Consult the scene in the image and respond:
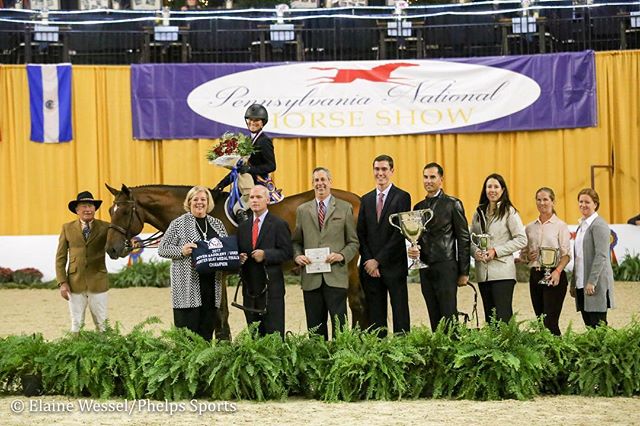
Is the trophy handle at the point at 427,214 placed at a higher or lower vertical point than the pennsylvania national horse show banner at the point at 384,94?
lower

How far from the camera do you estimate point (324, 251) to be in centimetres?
820

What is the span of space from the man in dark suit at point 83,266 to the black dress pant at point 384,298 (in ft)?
7.31

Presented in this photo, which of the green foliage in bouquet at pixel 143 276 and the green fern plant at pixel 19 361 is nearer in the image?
the green fern plant at pixel 19 361

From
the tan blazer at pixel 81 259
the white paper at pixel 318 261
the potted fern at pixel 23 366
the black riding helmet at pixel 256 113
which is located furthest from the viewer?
the black riding helmet at pixel 256 113

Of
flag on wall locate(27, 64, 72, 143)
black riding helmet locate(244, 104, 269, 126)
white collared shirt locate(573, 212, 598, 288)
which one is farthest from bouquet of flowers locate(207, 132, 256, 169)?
flag on wall locate(27, 64, 72, 143)

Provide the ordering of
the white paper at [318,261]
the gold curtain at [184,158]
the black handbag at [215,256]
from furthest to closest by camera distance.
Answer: the gold curtain at [184,158]
the white paper at [318,261]
the black handbag at [215,256]

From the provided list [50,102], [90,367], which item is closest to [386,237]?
[90,367]

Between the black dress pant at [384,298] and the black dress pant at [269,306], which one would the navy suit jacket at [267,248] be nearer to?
the black dress pant at [269,306]

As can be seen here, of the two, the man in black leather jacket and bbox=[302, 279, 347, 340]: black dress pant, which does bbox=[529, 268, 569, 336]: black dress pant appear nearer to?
the man in black leather jacket

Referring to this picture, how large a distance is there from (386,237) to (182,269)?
1593 mm

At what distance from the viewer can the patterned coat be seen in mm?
7879

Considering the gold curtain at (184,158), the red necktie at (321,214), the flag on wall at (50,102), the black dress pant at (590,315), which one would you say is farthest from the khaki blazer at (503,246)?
the flag on wall at (50,102)

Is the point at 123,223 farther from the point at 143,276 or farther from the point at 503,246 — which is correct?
the point at 143,276

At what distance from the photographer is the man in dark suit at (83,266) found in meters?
8.99
